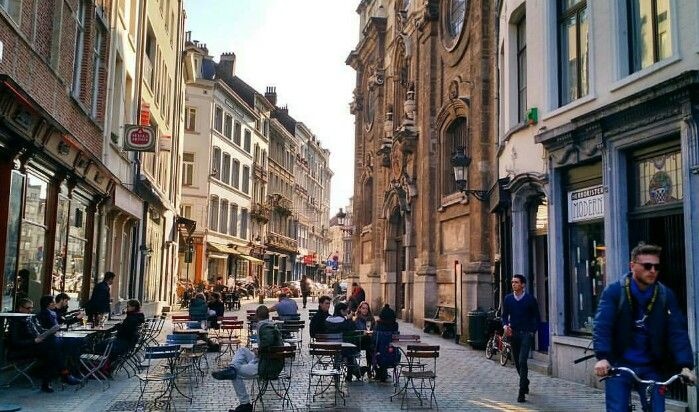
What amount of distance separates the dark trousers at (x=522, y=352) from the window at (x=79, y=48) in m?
10.2

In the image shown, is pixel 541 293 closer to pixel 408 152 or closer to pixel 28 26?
pixel 28 26

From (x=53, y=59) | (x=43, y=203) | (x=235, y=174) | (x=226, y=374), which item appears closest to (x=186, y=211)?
(x=235, y=174)

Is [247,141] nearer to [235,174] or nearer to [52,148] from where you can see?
[235,174]

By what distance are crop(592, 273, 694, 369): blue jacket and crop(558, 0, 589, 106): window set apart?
7.76 meters

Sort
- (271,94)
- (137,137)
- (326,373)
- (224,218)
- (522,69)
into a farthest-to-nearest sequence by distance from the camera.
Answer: (271,94)
(224,218)
(137,137)
(522,69)
(326,373)

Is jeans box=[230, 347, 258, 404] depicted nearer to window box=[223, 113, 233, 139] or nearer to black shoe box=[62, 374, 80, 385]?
black shoe box=[62, 374, 80, 385]

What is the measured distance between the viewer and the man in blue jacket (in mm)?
4656

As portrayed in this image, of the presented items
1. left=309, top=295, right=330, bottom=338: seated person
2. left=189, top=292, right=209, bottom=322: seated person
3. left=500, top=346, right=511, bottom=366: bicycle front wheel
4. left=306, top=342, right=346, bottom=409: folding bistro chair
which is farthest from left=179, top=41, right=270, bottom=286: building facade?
left=306, top=342, right=346, bottom=409: folding bistro chair

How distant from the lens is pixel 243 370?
8492 millimetres

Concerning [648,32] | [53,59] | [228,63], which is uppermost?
[228,63]

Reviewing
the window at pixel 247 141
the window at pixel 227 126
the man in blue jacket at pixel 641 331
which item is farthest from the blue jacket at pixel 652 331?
the window at pixel 247 141

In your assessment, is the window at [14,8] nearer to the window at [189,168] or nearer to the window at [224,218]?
the window at [189,168]

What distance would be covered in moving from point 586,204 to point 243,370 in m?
6.39

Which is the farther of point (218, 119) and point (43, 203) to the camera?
point (218, 119)
